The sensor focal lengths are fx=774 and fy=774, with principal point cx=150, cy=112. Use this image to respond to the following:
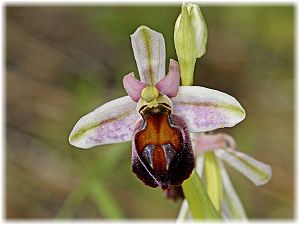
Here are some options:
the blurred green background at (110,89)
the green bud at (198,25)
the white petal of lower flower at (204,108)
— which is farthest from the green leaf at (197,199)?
the blurred green background at (110,89)

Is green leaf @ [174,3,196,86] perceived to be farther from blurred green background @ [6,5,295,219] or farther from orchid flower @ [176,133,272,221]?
blurred green background @ [6,5,295,219]

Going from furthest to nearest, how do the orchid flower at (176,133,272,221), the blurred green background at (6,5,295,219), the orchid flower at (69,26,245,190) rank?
the blurred green background at (6,5,295,219)
the orchid flower at (176,133,272,221)
the orchid flower at (69,26,245,190)

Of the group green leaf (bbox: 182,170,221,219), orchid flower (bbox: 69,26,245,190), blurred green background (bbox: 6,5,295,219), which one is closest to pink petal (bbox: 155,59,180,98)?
orchid flower (bbox: 69,26,245,190)

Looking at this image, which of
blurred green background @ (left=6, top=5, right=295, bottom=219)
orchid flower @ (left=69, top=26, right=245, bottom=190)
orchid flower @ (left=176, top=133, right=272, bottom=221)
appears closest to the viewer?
orchid flower @ (left=69, top=26, right=245, bottom=190)

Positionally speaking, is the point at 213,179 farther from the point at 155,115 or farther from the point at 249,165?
the point at 155,115

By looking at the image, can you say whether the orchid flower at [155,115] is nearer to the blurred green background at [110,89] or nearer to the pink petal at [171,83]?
the pink petal at [171,83]

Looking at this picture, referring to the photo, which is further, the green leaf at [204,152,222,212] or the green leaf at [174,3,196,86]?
the green leaf at [204,152,222,212]

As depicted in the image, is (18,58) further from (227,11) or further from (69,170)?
(227,11)
